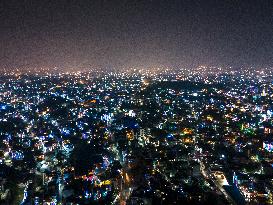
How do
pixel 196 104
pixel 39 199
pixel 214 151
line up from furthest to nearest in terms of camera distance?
pixel 196 104 → pixel 214 151 → pixel 39 199

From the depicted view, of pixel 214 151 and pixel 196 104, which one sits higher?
pixel 196 104

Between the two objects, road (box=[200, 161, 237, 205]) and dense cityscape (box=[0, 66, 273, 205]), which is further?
dense cityscape (box=[0, 66, 273, 205])

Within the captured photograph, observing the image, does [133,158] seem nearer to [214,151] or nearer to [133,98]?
[214,151]

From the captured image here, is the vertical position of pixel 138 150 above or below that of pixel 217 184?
above

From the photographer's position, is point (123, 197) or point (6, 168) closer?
point (123, 197)

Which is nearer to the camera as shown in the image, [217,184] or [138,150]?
[217,184]

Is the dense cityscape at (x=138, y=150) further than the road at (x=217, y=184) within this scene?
Yes

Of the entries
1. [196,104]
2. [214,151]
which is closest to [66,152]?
[214,151]

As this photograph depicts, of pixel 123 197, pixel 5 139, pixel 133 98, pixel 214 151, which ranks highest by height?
pixel 133 98
